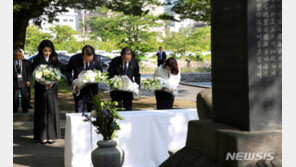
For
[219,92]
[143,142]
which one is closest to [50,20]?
[143,142]

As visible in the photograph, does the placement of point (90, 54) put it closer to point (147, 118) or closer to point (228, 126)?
point (147, 118)

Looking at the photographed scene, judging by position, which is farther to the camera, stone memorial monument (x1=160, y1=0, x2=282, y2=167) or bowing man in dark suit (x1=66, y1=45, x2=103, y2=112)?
bowing man in dark suit (x1=66, y1=45, x2=103, y2=112)

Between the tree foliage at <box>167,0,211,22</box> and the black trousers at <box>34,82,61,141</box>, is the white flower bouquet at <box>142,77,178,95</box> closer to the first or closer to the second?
the black trousers at <box>34,82,61,141</box>

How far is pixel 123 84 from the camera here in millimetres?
7836

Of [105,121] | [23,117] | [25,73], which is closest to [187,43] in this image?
[25,73]

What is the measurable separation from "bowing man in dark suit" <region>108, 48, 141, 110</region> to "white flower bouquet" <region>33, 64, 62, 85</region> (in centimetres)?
109

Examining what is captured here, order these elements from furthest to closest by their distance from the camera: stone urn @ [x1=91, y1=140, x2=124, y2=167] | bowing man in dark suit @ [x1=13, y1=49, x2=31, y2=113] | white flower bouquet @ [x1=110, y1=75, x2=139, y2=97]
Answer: bowing man in dark suit @ [x1=13, y1=49, x2=31, y2=113], white flower bouquet @ [x1=110, y1=75, x2=139, y2=97], stone urn @ [x1=91, y1=140, x2=124, y2=167]

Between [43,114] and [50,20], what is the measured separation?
11.6 m

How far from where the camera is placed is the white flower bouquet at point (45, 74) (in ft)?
27.5

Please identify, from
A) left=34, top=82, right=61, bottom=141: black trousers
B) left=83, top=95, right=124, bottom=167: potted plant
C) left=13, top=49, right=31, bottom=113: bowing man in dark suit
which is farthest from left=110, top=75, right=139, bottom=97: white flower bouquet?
left=13, top=49, right=31, bottom=113: bowing man in dark suit

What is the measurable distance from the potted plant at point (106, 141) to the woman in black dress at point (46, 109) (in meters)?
3.07

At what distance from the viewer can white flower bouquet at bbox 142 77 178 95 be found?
815 centimetres

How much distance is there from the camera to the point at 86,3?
1792 cm

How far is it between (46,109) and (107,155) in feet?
11.8
